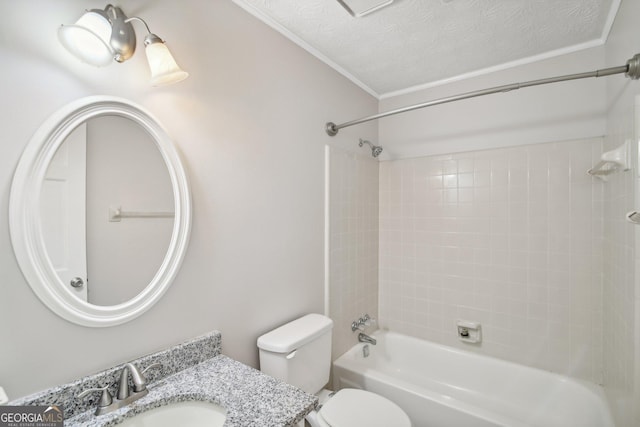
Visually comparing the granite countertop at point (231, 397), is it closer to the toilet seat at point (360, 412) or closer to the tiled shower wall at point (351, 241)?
the toilet seat at point (360, 412)

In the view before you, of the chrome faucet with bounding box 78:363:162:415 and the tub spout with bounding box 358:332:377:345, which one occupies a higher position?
the chrome faucet with bounding box 78:363:162:415

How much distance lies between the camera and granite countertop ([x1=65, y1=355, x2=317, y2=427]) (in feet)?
2.72

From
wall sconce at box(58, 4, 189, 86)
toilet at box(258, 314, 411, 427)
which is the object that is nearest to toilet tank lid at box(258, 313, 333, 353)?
toilet at box(258, 314, 411, 427)

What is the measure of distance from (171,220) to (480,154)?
2.05m

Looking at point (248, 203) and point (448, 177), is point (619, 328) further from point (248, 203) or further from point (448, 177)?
point (248, 203)

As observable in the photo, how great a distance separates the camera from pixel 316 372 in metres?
1.56

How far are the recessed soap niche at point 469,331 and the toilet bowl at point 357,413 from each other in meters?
0.91

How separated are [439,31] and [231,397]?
1975 millimetres

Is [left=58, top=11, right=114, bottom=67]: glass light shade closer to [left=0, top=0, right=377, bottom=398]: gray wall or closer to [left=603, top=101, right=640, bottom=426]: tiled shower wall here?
[left=0, top=0, right=377, bottom=398]: gray wall

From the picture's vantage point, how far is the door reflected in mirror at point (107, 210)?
0.86m

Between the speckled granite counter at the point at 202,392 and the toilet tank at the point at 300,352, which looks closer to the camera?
the speckled granite counter at the point at 202,392

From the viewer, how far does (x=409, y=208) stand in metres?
2.40

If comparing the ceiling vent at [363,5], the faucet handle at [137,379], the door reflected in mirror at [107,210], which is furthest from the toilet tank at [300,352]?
the ceiling vent at [363,5]

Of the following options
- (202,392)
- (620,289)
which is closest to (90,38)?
(202,392)
